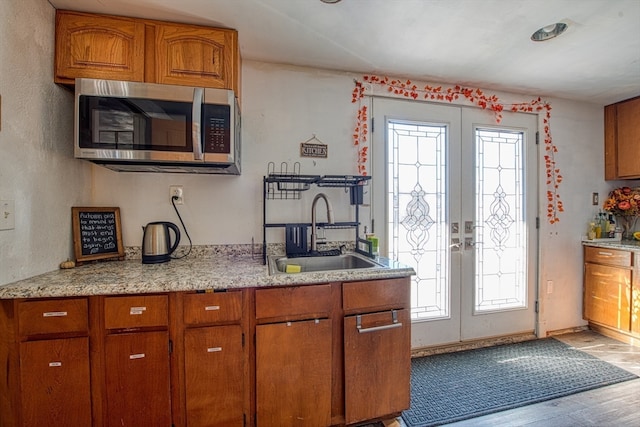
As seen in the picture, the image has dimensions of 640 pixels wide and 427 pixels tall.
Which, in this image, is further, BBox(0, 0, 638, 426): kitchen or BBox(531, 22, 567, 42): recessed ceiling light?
BBox(531, 22, 567, 42): recessed ceiling light

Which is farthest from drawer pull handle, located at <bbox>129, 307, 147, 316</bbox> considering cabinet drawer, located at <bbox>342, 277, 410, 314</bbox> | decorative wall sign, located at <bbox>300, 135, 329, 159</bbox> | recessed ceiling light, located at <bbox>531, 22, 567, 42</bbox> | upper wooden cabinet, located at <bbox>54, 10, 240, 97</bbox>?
recessed ceiling light, located at <bbox>531, 22, 567, 42</bbox>

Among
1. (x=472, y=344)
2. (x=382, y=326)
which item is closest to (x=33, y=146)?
(x=382, y=326)

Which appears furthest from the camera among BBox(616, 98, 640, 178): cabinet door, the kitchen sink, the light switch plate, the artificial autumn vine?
BBox(616, 98, 640, 178): cabinet door

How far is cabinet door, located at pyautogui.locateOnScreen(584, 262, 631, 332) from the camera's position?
255 centimetres

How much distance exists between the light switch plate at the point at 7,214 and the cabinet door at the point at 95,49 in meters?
0.75

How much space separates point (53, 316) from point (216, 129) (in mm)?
1176

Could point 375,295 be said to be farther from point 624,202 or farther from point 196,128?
point 624,202

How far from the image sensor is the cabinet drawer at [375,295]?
1559 mm

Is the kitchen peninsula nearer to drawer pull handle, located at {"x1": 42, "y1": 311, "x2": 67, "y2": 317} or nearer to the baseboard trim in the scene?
drawer pull handle, located at {"x1": 42, "y1": 311, "x2": 67, "y2": 317}

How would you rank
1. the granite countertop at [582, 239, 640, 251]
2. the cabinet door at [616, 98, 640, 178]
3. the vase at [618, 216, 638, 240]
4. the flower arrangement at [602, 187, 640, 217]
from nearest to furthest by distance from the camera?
the granite countertop at [582, 239, 640, 251]
the cabinet door at [616, 98, 640, 178]
the flower arrangement at [602, 187, 640, 217]
the vase at [618, 216, 638, 240]

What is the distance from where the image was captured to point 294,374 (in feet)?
4.85

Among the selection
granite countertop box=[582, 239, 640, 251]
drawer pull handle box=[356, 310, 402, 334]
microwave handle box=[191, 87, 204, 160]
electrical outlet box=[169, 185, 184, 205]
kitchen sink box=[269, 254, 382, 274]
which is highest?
microwave handle box=[191, 87, 204, 160]

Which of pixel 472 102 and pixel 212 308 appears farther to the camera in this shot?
pixel 472 102

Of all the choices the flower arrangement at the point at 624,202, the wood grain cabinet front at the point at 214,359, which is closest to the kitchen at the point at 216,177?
the flower arrangement at the point at 624,202
